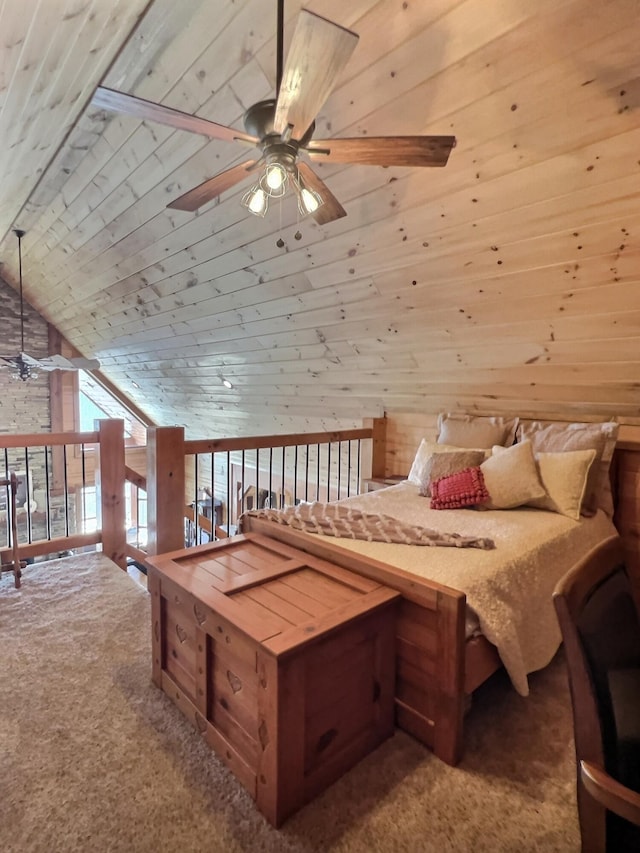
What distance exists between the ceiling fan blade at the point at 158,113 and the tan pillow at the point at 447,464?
2.00 meters

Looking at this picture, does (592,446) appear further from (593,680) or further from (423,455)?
(593,680)

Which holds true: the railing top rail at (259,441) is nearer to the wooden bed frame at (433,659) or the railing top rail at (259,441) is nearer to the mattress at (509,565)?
the mattress at (509,565)

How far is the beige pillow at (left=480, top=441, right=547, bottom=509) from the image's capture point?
238 centimetres

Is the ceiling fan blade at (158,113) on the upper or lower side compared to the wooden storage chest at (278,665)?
upper

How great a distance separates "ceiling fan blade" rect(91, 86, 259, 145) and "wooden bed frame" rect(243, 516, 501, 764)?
154cm

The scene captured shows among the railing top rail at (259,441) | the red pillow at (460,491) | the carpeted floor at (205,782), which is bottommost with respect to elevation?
the carpeted floor at (205,782)

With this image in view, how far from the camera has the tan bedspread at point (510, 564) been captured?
158cm

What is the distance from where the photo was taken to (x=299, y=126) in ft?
4.18

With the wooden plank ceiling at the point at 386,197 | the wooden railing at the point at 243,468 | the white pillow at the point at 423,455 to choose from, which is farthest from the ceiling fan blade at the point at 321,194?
the white pillow at the point at 423,455

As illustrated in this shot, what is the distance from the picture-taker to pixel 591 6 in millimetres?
1333

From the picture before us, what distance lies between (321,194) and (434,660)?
1724mm

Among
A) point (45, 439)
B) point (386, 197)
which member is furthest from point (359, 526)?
point (45, 439)

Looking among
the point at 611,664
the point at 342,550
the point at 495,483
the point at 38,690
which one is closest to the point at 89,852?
the point at 38,690

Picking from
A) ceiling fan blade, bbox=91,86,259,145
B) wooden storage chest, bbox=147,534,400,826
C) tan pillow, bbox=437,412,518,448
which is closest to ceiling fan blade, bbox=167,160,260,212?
ceiling fan blade, bbox=91,86,259,145
